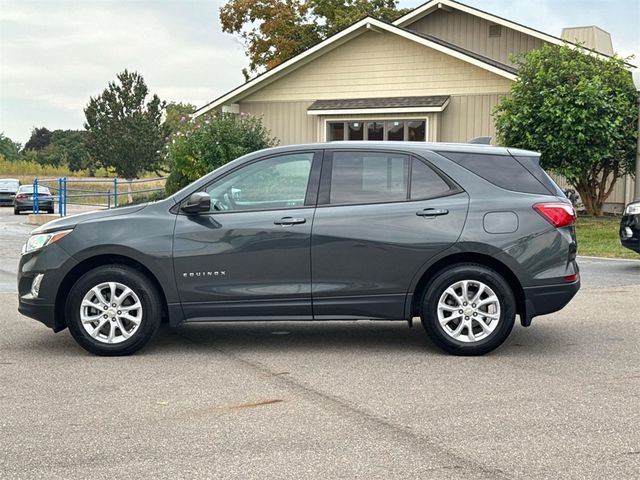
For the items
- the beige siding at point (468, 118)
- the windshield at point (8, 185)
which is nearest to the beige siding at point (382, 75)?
the beige siding at point (468, 118)

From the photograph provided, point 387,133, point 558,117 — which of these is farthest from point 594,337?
point 387,133

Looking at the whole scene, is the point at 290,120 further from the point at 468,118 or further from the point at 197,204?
the point at 197,204

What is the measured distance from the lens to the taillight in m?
7.05

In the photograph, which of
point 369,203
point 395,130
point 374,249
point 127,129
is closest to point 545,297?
point 374,249

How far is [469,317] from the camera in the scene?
6.95 meters

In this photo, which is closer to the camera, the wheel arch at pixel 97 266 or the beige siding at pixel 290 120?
the wheel arch at pixel 97 266

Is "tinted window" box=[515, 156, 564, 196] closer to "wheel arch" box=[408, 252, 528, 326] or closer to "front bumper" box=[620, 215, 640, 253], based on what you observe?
"wheel arch" box=[408, 252, 528, 326]

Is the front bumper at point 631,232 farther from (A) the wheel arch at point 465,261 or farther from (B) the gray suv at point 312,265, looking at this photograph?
(A) the wheel arch at point 465,261

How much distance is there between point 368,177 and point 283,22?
36370 mm

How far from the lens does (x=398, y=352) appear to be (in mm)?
7195

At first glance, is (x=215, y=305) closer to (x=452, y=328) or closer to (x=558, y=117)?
(x=452, y=328)

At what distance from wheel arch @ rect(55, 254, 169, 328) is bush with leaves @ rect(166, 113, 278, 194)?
51.0 ft

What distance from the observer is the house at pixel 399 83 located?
24547 mm

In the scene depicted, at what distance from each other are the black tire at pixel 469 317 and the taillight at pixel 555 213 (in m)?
0.64
